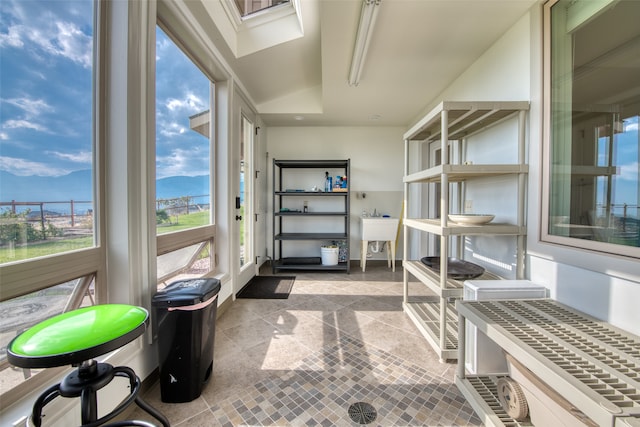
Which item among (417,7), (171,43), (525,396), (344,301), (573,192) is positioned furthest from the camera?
(344,301)

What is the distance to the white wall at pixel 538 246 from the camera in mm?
1165

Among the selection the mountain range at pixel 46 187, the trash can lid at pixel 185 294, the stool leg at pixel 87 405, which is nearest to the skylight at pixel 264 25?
the mountain range at pixel 46 187

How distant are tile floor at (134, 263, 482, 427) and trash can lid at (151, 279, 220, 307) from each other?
0.56m

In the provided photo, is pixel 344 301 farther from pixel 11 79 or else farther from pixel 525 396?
pixel 11 79

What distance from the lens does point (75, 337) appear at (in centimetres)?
82

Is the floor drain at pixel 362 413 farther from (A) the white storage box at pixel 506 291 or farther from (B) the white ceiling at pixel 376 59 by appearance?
(B) the white ceiling at pixel 376 59

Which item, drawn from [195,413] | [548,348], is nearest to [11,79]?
[195,413]

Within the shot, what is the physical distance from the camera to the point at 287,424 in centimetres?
127

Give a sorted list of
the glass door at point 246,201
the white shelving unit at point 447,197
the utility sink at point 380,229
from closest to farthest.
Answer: the white shelving unit at point 447,197, the glass door at point 246,201, the utility sink at point 380,229

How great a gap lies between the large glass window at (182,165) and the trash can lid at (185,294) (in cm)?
39

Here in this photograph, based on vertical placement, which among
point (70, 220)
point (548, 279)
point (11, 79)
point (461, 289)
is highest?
point (11, 79)

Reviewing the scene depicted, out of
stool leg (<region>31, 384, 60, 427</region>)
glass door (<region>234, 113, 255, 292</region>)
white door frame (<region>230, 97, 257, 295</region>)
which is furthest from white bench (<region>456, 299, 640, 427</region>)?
glass door (<region>234, 113, 255, 292</region>)

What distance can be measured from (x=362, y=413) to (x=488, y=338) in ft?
2.71

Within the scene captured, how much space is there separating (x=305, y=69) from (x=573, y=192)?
2.88 meters
